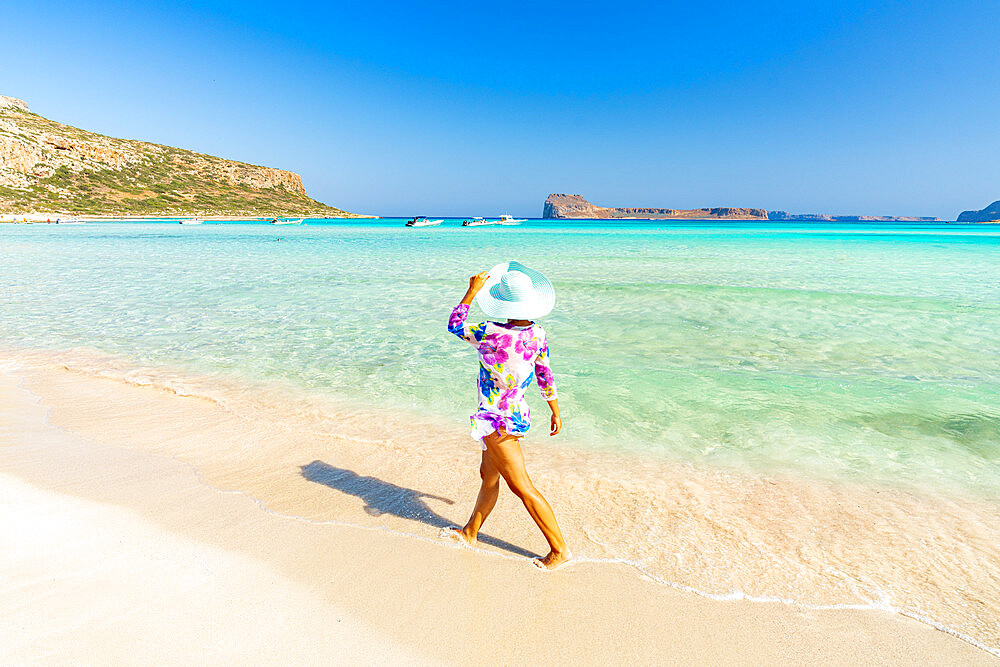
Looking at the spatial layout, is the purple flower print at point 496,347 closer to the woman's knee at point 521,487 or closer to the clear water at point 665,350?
the woman's knee at point 521,487

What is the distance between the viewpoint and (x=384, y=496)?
4449 mm

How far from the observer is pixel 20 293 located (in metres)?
15.3

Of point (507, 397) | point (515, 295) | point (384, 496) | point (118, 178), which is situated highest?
point (118, 178)

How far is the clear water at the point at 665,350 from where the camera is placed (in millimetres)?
5777

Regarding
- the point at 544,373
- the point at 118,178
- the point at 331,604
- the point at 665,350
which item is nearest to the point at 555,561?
the point at 544,373

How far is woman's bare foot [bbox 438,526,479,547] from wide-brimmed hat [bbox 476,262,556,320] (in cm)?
175

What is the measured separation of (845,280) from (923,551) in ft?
69.0

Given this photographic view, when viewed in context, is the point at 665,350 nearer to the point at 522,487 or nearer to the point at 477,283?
the point at 522,487

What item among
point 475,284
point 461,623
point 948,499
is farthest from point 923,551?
point 475,284

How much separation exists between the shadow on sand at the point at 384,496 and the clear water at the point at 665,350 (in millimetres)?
1822

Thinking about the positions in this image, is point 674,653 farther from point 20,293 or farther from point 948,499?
point 20,293

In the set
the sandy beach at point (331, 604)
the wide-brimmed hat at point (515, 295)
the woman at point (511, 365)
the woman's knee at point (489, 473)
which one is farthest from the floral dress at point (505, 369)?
the sandy beach at point (331, 604)

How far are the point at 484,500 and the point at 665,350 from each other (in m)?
7.07

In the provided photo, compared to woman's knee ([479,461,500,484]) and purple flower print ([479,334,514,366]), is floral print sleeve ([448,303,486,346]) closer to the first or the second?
purple flower print ([479,334,514,366])
